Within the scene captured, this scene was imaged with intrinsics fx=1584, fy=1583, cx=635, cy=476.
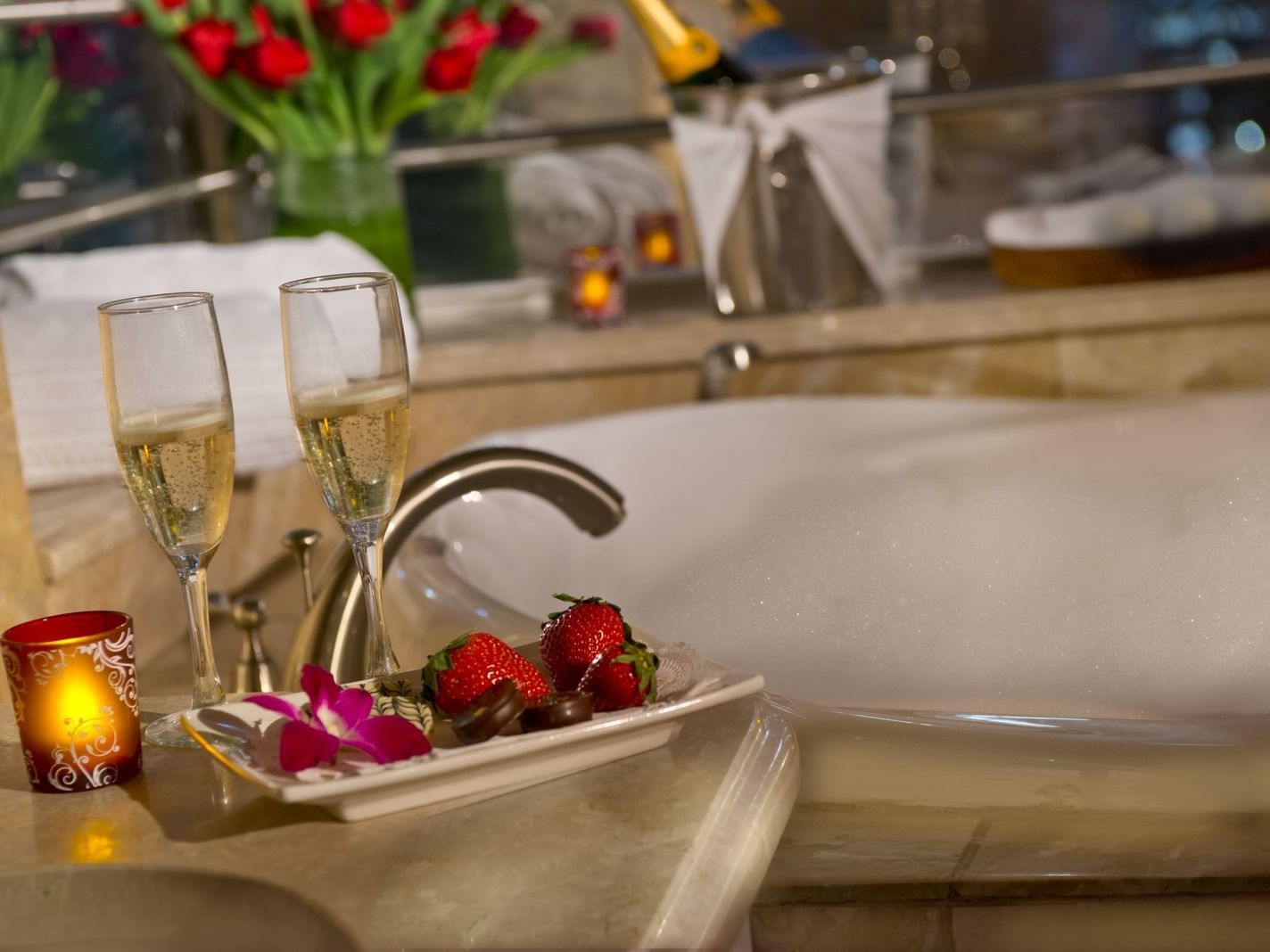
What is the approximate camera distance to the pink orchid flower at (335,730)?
0.58m

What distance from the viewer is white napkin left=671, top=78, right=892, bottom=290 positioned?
189 centimetres

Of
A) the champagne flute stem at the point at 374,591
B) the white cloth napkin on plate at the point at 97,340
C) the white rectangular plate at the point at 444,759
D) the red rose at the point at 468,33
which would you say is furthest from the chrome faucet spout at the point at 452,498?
the red rose at the point at 468,33

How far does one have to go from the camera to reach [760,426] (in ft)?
5.51

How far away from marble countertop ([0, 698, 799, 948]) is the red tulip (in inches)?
52.6

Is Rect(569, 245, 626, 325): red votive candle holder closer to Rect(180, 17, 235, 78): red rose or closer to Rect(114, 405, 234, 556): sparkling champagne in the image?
Rect(180, 17, 235, 78): red rose

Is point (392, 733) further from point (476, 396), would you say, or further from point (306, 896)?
point (476, 396)

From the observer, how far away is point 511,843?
0.55m

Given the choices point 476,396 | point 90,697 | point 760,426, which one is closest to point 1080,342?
point 760,426

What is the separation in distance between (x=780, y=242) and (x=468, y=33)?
464mm

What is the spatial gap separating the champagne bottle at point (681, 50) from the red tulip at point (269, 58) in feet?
1.32

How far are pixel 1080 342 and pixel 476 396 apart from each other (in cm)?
69

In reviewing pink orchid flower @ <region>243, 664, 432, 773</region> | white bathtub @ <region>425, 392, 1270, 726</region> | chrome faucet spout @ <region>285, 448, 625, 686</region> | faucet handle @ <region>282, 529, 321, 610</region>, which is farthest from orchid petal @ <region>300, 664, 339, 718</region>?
white bathtub @ <region>425, 392, 1270, 726</region>

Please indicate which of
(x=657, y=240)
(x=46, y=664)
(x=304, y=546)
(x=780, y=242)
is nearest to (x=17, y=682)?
(x=46, y=664)

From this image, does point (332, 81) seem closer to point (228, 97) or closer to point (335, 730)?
point (228, 97)
